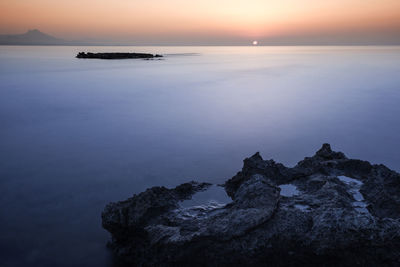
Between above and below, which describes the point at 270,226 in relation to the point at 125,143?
above

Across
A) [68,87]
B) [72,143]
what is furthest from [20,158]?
[68,87]

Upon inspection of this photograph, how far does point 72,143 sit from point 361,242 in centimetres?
736

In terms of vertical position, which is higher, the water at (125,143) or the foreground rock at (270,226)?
the foreground rock at (270,226)

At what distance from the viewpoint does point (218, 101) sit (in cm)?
1627

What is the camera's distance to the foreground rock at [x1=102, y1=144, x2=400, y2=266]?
2.89m

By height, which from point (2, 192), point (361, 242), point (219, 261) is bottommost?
point (2, 192)

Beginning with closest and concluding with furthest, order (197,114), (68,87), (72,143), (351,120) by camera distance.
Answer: (72,143), (351,120), (197,114), (68,87)

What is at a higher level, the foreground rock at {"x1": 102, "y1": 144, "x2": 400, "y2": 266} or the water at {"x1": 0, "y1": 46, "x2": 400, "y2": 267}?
the foreground rock at {"x1": 102, "y1": 144, "x2": 400, "y2": 266}

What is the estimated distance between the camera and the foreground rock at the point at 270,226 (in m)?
2.89

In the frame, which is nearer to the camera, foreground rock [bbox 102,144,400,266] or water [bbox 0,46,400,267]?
foreground rock [bbox 102,144,400,266]

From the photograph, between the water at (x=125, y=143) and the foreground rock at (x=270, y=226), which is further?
the water at (x=125, y=143)

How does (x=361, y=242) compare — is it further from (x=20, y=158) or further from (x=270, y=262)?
(x=20, y=158)

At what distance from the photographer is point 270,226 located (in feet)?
10.4

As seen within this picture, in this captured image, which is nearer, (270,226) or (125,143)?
(270,226)
